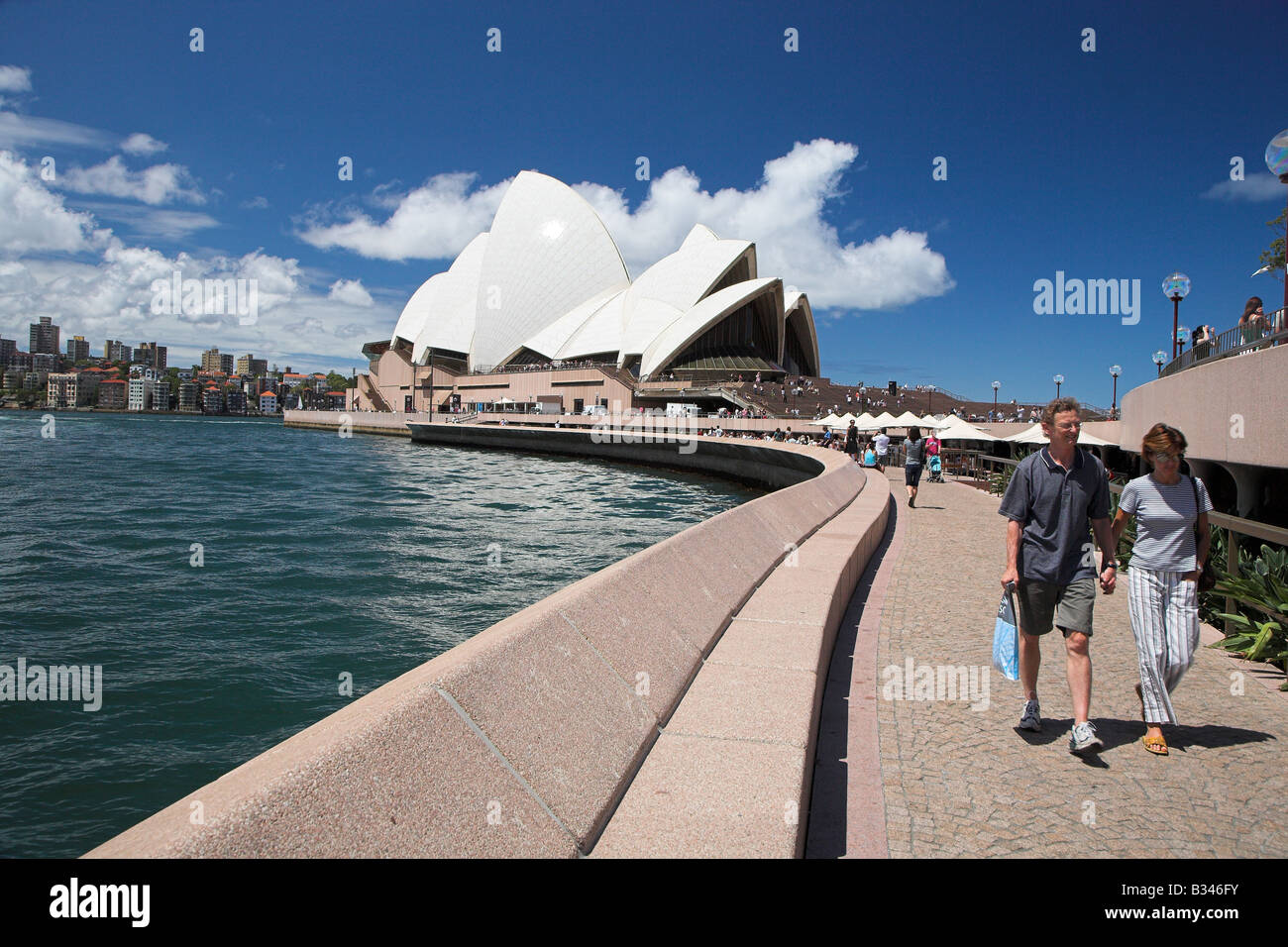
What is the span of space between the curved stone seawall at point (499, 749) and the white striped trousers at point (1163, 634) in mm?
1556

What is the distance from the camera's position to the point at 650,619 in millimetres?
3916

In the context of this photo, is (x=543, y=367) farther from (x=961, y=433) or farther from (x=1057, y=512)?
(x=1057, y=512)

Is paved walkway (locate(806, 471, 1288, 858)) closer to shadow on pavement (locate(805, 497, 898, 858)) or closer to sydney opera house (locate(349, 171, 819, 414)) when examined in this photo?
shadow on pavement (locate(805, 497, 898, 858))

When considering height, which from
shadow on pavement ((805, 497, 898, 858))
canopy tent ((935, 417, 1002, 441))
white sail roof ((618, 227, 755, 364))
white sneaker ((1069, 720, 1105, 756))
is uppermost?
white sail roof ((618, 227, 755, 364))

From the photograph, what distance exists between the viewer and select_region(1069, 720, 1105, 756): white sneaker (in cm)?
360

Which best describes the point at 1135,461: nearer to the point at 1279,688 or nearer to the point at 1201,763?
the point at 1279,688

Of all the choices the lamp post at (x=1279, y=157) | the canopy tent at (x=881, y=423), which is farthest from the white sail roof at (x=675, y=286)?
the lamp post at (x=1279, y=157)

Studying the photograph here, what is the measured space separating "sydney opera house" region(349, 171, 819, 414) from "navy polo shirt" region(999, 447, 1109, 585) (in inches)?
2161

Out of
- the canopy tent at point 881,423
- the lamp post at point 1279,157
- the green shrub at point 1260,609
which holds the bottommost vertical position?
the green shrub at point 1260,609

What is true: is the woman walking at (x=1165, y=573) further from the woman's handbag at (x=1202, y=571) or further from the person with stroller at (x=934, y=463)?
the person with stroller at (x=934, y=463)

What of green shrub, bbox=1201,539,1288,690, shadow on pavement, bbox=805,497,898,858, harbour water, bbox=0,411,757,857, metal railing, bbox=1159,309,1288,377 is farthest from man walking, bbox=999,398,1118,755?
metal railing, bbox=1159,309,1288,377

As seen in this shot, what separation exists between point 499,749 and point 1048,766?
2609mm

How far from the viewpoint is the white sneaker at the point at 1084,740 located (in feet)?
11.8
